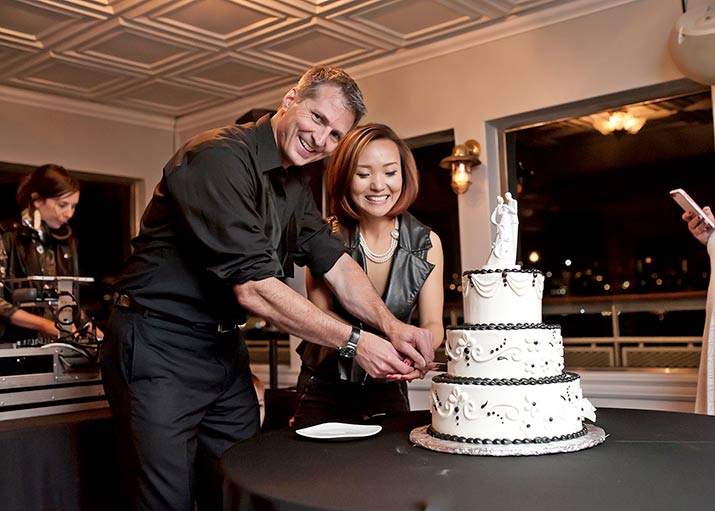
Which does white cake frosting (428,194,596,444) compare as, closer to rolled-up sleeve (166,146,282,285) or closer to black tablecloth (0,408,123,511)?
rolled-up sleeve (166,146,282,285)

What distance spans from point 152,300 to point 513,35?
3.00 meters

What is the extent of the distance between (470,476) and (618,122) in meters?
3.21

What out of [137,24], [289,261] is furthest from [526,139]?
[289,261]

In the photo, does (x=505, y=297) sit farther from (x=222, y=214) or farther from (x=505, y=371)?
(x=222, y=214)

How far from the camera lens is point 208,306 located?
196 centimetres

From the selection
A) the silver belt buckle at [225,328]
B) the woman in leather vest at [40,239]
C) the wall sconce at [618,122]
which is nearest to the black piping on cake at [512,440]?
the silver belt buckle at [225,328]

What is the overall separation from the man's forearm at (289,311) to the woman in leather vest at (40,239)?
143 cm

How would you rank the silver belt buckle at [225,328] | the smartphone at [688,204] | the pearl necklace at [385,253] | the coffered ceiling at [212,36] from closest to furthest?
the silver belt buckle at [225,328], the pearl necklace at [385,253], the smartphone at [688,204], the coffered ceiling at [212,36]

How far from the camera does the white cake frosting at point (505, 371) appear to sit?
151 cm

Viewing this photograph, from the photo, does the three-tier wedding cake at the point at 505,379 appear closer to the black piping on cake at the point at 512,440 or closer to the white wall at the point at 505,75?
the black piping on cake at the point at 512,440

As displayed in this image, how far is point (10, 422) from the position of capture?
7.60 feet

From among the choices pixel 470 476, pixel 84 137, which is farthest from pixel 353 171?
pixel 84 137

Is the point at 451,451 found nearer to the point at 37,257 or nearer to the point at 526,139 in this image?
the point at 37,257

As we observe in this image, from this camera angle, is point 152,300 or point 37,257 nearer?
point 152,300
